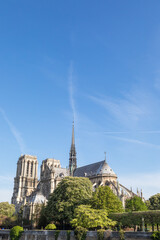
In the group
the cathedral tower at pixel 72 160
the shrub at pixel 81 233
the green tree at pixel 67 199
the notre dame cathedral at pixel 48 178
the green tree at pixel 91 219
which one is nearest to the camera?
the shrub at pixel 81 233

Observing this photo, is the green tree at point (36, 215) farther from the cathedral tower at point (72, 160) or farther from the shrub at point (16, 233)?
the cathedral tower at point (72, 160)

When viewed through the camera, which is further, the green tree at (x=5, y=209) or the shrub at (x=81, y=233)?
the green tree at (x=5, y=209)

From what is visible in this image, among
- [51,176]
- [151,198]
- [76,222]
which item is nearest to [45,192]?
[51,176]

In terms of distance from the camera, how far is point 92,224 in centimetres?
3572

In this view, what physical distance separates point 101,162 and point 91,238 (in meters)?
46.2

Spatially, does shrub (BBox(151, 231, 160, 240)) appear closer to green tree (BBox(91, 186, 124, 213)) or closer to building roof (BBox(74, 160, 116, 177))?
green tree (BBox(91, 186, 124, 213))

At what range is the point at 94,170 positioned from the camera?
7825 centimetres

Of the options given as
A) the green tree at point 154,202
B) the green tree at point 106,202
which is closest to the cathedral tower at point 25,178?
the green tree at point 154,202

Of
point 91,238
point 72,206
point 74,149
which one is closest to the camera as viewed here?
point 91,238

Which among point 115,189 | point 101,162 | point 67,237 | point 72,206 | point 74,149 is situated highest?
point 74,149

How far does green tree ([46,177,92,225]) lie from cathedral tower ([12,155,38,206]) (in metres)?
54.8

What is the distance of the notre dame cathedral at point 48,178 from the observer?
68812mm

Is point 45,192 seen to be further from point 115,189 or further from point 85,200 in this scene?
point 85,200

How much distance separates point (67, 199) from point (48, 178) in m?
36.5
